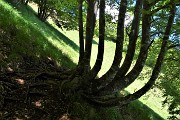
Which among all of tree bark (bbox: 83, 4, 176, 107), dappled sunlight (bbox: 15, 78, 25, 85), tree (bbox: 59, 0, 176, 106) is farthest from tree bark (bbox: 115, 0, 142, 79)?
dappled sunlight (bbox: 15, 78, 25, 85)

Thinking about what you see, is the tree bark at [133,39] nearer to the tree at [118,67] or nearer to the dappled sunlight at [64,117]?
the tree at [118,67]

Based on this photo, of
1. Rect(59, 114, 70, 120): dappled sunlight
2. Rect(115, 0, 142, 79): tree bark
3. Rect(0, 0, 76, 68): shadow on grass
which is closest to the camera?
Rect(115, 0, 142, 79): tree bark

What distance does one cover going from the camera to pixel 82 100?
1277 centimetres

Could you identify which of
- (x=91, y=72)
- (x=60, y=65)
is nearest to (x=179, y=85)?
(x=60, y=65)

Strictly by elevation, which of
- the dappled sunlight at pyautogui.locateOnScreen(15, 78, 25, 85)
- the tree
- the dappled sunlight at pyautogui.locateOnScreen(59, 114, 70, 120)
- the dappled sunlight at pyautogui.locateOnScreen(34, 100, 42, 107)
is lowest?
the dappled sunlight at pyautogui.locateOnScreen(59, 114, 70, 120)

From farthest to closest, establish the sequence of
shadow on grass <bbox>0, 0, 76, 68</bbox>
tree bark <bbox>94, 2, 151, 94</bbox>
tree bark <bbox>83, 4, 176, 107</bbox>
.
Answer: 1. shadow on grass <bbox>0, 0, 76, 68</bbox>
2. tree bark <bbox>94, 2, 151, 94</bbox>
3. tree bark <bbox>83, 4, 176, 107</bbox>

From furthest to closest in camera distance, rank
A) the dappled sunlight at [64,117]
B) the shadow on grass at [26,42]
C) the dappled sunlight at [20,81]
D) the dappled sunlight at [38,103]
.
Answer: the shadow on grass at [26,42] → the dappled sunlight at [20,81] → the dappled sunlight at [64,117] → the dappled sunlight at [38,103]

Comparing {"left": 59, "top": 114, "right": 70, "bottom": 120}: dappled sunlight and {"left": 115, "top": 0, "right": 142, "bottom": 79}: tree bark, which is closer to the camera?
{"left": 115, "top": 0, "right": 142, "bottom": 79}: tree bark

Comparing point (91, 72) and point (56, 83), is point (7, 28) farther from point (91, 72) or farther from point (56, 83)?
point (91, 72)

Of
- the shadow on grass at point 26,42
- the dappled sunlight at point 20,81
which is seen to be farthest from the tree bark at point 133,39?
the shadow on grass at point 26,42

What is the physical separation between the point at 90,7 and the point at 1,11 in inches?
233

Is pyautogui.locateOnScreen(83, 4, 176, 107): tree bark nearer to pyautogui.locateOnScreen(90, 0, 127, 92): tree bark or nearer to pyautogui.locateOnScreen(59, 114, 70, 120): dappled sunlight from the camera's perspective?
pyautogui.locateOnScreen(90, 0, 127, 92): tree bark

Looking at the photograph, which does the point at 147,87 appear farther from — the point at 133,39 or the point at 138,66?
the point at 133,39

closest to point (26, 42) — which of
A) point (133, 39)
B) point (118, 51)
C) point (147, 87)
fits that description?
point (118, 51)
